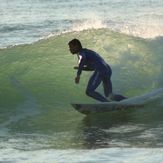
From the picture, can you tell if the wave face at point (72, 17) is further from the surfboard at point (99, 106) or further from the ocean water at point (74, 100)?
the surfboard at point (99, 106)

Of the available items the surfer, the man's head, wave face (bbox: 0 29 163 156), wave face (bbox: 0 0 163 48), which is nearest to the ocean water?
wave face (bbox: 0 29 163 156)

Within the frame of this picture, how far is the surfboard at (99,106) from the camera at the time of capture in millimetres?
11183

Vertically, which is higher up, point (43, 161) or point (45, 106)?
point (43, 161)

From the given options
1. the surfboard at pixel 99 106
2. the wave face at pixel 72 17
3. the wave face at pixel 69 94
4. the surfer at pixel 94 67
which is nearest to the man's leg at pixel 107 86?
the surfer at pixel 94 67

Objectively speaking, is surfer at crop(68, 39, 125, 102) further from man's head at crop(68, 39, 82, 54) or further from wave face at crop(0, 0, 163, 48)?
wave face at crop(0, 0, 163, 48)

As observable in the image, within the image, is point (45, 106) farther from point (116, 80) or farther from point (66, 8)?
point (66, 8)

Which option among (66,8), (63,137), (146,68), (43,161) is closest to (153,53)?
(146,68)

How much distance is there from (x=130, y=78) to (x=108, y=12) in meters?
23.0

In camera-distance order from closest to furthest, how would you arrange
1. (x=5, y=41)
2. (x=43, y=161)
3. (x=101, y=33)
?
1. (x=43, y=161)
2. (x=101, y=33)
3. (x=5, y=41)

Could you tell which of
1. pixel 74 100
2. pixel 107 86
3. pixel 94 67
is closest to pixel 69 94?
pixel 74 100

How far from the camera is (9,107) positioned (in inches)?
496

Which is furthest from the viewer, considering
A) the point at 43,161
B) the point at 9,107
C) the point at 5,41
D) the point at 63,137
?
the point at 5,41

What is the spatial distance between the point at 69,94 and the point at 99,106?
8.05 feet

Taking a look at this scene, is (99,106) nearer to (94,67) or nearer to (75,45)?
(94,67)
